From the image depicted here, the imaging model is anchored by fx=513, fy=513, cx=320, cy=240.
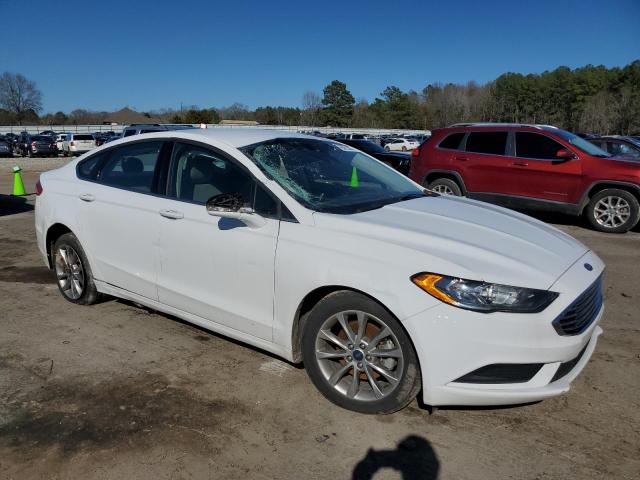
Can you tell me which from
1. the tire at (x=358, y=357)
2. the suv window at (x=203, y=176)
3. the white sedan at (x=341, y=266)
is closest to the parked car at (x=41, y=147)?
the white sedan at (x=341, y=266)

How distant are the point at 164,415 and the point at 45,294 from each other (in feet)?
9.52

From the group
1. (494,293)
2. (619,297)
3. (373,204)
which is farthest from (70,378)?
(619,297)

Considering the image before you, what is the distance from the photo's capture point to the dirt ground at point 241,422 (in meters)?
2.59

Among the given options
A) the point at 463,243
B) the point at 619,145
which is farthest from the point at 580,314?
the point at 619,145

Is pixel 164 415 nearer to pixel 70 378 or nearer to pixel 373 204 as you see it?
pixel 70 378

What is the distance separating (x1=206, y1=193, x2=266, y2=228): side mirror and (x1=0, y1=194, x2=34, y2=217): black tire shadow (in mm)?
8608

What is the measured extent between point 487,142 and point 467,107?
100984 millimetres

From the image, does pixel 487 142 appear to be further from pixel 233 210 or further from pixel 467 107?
pixel 467 107

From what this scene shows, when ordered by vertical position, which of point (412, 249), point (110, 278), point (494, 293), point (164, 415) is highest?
point (412, 249)

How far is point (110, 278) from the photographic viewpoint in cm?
431

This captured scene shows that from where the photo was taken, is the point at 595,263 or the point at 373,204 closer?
the point at 595,263

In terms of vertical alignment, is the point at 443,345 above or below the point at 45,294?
above

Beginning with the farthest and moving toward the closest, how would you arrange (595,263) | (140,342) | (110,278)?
(110,278) → (140,342) → (595,263)

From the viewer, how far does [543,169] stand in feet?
29.3
